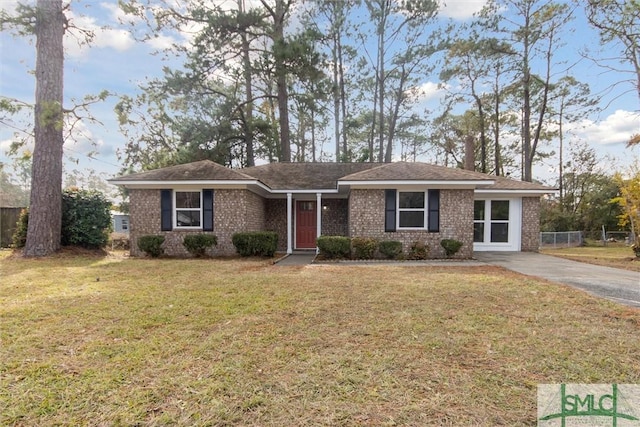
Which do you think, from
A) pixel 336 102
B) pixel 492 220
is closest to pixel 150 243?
pixel 492 220

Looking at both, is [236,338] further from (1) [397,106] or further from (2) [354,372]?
(1) [397,106]

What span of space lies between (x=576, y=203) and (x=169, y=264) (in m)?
31.0

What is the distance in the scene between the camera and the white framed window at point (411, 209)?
442 inches

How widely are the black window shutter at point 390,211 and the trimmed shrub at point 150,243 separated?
26.2 feet

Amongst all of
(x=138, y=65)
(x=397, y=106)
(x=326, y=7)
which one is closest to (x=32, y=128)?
(x=138, y=65)

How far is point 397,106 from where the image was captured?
76.8ft

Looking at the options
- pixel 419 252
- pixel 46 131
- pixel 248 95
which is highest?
pixel 248 95

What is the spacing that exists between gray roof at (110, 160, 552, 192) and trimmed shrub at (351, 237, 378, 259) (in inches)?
82.2

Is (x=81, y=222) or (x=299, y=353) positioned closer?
(x=299, y=353)

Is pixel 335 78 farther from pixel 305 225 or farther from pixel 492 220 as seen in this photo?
pixel 492 220

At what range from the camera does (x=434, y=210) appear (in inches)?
437

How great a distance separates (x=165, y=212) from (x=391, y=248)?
8.33m

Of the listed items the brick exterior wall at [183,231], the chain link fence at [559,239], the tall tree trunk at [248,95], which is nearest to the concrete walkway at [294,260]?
the brick exterior wall at [183,231]

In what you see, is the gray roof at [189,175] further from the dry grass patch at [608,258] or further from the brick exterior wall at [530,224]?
the dry grass patch at [608,258]
